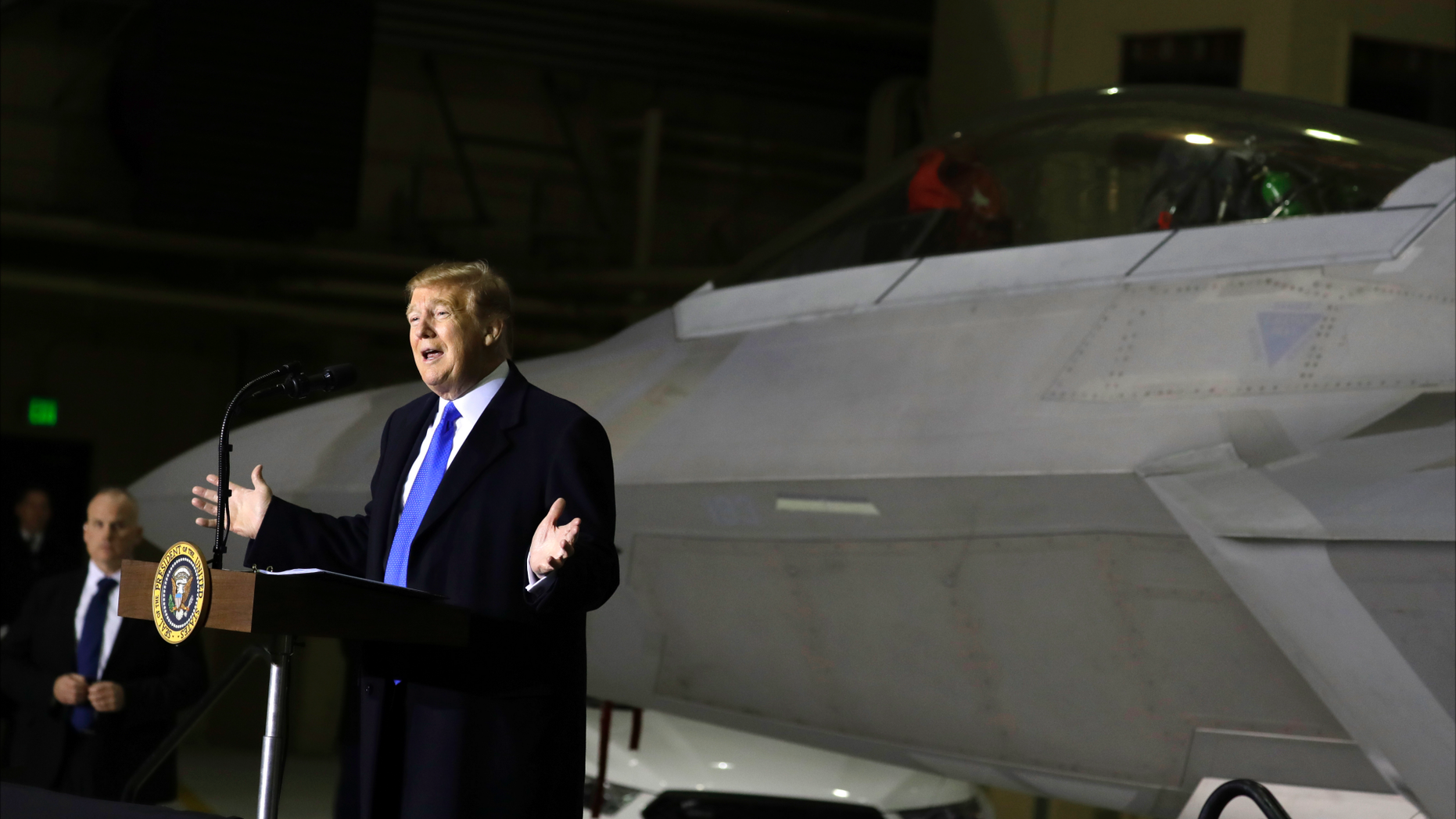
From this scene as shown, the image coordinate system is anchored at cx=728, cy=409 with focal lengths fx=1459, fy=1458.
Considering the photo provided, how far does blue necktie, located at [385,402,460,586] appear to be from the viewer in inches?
82.6

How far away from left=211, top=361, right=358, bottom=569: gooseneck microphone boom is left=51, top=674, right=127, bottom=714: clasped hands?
8.96ft

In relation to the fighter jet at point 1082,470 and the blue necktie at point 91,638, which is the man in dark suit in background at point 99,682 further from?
the fighter jet at point 1082,470

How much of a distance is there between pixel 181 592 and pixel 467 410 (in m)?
0.47

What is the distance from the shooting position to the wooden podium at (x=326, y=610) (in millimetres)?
1816

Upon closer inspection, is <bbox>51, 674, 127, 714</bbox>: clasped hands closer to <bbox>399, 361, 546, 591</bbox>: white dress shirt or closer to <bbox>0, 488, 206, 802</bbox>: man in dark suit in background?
<bbox>0, 488, 206, 802</bbox>: man in dark suit in background

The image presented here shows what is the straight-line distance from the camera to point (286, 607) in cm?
183

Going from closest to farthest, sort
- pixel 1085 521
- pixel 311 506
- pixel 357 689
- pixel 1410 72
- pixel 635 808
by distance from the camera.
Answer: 1. pixel 357 689
2. pixel 1085 521
3. pixel 311 506
4. pixel 635 808
5. pixel 1410 72

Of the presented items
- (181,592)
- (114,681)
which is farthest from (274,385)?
(114,681)

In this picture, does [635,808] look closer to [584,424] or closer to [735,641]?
[735,641]

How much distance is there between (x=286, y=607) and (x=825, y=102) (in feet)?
34.6

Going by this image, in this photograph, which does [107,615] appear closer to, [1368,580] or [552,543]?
[552,543]

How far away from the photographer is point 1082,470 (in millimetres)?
3111

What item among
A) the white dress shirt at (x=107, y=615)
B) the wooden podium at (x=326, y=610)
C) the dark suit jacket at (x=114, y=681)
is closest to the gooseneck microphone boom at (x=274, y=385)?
the wooden podium at (x=326, y=610)

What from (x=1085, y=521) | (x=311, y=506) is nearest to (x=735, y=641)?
(x=1085, y=521)
